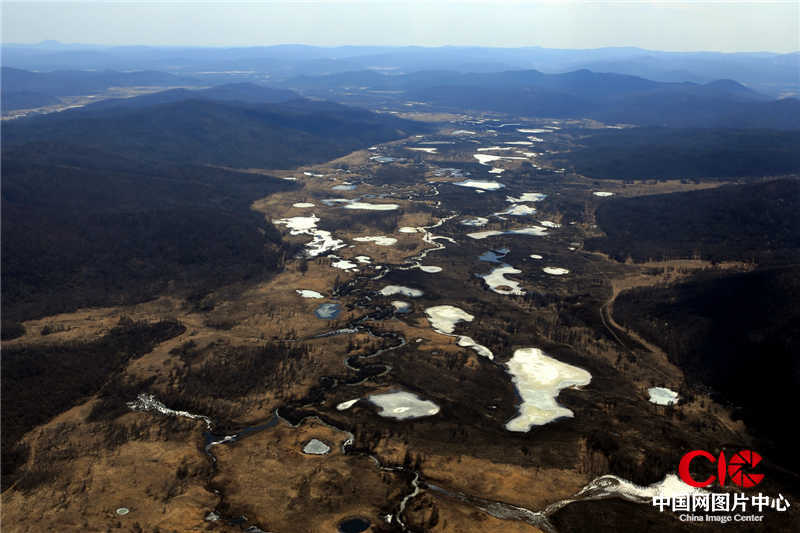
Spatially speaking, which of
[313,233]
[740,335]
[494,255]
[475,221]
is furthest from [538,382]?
A: [475,221]

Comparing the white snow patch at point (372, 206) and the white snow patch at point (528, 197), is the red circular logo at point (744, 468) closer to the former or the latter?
the white snow patch at point (372, 206)

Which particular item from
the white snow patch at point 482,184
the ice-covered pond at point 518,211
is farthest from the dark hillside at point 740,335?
the white snow patch at point 482,184

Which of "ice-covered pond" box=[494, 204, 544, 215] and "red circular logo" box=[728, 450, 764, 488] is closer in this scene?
"red circular logo" box=[728, 450, 764, 488]

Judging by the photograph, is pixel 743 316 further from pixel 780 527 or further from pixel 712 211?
pixel 712 211

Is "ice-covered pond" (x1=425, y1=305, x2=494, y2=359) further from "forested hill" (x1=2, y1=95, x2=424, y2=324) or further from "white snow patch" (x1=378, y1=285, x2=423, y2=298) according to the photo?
"forested hill" (x1=2, y1=95, x2=424, y2=324)

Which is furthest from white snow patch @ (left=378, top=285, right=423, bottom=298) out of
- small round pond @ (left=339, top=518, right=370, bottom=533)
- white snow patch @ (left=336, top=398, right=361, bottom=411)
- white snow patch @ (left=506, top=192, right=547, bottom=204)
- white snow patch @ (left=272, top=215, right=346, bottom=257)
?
white snow patch @ (left=506, top=192, right=547, bottom=204)

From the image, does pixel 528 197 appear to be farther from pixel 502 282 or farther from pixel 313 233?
pixel 502 282

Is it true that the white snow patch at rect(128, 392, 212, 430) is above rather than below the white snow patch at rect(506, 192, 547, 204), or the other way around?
below

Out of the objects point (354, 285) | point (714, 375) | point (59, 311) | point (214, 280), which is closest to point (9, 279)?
point (59, 311)
